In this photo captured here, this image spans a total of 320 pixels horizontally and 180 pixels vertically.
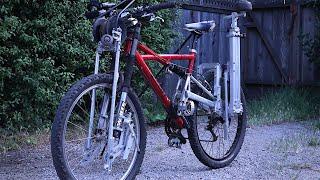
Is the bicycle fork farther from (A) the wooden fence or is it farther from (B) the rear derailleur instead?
(A) the wooden fence

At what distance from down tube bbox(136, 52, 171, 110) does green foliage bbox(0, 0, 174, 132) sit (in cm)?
174

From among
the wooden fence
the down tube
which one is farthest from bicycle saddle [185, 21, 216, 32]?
the wooden fence

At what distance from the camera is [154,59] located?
4520 mm

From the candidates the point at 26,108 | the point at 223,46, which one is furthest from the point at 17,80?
the point at 223,46

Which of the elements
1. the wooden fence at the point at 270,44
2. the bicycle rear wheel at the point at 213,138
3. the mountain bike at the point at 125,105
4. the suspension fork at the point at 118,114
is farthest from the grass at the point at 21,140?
the wooden fence at the point at 270,44

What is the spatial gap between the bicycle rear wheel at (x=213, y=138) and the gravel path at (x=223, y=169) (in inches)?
4.2

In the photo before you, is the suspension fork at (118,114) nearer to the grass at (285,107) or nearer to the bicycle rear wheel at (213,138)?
the bicycle rear wheel at (213,138)

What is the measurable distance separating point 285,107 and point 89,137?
5.55 m

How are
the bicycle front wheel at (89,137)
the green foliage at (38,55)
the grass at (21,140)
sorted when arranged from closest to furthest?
the bicycle front wheel at (89,137)
the green foliage at (38,55)
the grass at (21,140)

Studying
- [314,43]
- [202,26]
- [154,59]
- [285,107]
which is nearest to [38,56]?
[154,59]

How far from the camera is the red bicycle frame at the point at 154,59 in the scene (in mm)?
4314

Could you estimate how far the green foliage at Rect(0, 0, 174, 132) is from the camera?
18.7ft

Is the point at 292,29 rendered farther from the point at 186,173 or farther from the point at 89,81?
the point at 89,81

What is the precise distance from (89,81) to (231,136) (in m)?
2.06
